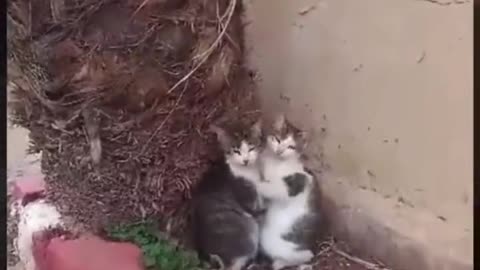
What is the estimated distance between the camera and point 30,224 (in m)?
0.89

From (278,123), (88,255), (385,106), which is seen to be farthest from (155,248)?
(385,106)

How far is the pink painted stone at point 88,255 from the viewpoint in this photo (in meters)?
0.90

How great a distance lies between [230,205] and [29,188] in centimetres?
22

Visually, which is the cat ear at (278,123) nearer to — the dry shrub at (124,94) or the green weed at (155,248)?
the dry shrub at (124,94)

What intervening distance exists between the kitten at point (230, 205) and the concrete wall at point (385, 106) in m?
0.06

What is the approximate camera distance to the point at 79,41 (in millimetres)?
886

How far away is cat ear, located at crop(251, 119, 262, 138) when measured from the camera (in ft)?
2.97

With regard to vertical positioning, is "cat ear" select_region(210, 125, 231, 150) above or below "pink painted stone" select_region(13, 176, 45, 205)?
above

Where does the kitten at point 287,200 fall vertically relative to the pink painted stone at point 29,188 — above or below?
above

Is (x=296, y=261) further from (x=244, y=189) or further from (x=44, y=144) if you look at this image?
(x=44, y=144)

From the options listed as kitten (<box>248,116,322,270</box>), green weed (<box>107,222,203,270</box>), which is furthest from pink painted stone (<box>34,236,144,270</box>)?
kitten (<box>248,116,322,270</box>)

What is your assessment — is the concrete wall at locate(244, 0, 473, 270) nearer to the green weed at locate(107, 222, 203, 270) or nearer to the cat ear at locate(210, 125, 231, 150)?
the cat ear at locate(210, 125, 231, 150)

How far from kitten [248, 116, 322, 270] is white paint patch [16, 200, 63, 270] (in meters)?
0.23

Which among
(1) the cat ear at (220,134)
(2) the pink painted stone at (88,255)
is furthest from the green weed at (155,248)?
(1) the cat ear at (220,134)
